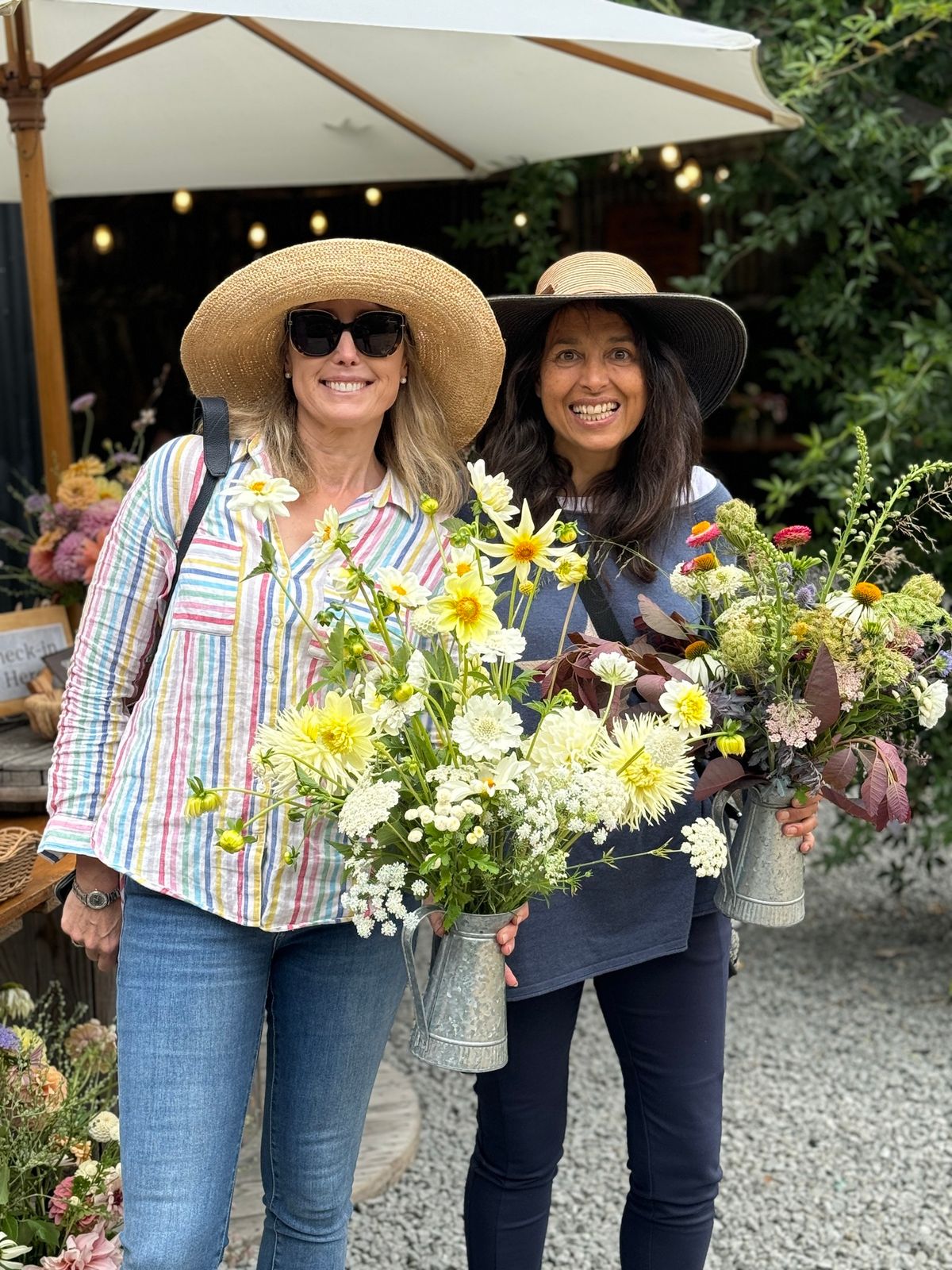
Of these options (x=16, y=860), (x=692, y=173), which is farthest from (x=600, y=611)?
(x=692, y=173)

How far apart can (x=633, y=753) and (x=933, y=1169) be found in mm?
2033

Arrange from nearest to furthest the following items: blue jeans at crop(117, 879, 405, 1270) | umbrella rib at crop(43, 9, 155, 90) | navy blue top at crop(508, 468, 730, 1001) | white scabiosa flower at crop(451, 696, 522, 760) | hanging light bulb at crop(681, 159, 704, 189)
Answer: white scabiosa flower at crop(451, 696, 522, 760)
blue jeans at crop(117, 879, 405, 1270)
navy blue top at crop(508, 468, 730, 1001)
umbrella rib at crop(43, 9, 155, 90)
hanging light bulb at crop(681, 159, 704, 189)

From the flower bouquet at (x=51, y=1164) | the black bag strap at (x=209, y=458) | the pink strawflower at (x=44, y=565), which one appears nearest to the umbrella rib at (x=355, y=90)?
the pink strawflower at (x=44, y=565)

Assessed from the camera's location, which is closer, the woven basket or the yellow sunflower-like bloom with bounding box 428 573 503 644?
the yellow sunflower-like bloom with bounding box 428 573 503 644

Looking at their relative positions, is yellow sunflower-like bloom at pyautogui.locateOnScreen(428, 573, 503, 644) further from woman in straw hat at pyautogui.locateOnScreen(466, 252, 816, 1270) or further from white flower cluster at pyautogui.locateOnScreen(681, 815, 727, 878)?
woman in straw hat at pyautogui.locateOnScreen(466, 252, 816, 1270)

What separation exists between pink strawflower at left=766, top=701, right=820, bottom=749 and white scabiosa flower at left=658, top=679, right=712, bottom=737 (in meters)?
0.12

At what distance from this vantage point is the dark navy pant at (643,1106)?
2070 mm

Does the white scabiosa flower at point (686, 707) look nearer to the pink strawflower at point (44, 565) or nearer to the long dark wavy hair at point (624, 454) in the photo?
the long dark wavy hair at point (624, 454)

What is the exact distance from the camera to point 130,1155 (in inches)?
68.9

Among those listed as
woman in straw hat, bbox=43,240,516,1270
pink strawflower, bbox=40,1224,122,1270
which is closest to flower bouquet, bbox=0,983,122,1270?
pink strawflower, bbox=40,1224,122,1270

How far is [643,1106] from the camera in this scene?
6.91 ft

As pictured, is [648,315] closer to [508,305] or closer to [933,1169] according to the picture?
[508,305]

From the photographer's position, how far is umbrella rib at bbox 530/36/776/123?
3.25m

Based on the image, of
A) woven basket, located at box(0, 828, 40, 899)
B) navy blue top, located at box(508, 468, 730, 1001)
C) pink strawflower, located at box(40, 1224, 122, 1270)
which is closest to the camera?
navy blue top, located at box(508, 468, 730, 1001)
